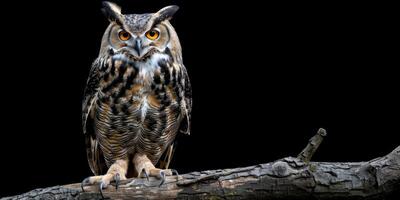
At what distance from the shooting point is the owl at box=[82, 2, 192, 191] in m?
2.60

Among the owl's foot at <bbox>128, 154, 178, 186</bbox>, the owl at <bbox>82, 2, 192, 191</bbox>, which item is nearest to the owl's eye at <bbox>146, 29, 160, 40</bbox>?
the owl at <bbox>82, 2, 192, 191</bbox>

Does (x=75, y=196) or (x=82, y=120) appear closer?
(x=75, y=196)

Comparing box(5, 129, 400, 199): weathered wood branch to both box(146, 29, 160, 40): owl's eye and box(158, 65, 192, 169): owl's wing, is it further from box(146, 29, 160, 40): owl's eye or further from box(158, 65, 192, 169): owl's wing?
box(146, 29, 160, 40): owl's eye

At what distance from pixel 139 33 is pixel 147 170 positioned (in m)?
0.61

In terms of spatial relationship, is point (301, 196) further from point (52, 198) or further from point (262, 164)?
point (52, 198)

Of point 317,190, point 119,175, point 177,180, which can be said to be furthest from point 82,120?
point 317,190

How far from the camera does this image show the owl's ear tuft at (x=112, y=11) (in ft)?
8.50

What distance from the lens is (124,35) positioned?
2.60 m

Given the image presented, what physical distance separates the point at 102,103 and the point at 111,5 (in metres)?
0.46

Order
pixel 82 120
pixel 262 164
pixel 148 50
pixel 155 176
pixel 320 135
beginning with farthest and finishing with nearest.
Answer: pixel 82 120
pixel 148 50
pixel 155 176
pixel 262 164
pixel 320 135

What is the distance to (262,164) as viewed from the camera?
2215 millimetres

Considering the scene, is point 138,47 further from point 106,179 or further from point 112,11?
point 106,179

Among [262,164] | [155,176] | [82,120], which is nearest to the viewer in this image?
[262,164]

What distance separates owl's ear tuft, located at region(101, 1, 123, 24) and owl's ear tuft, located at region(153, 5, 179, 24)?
0.16m
